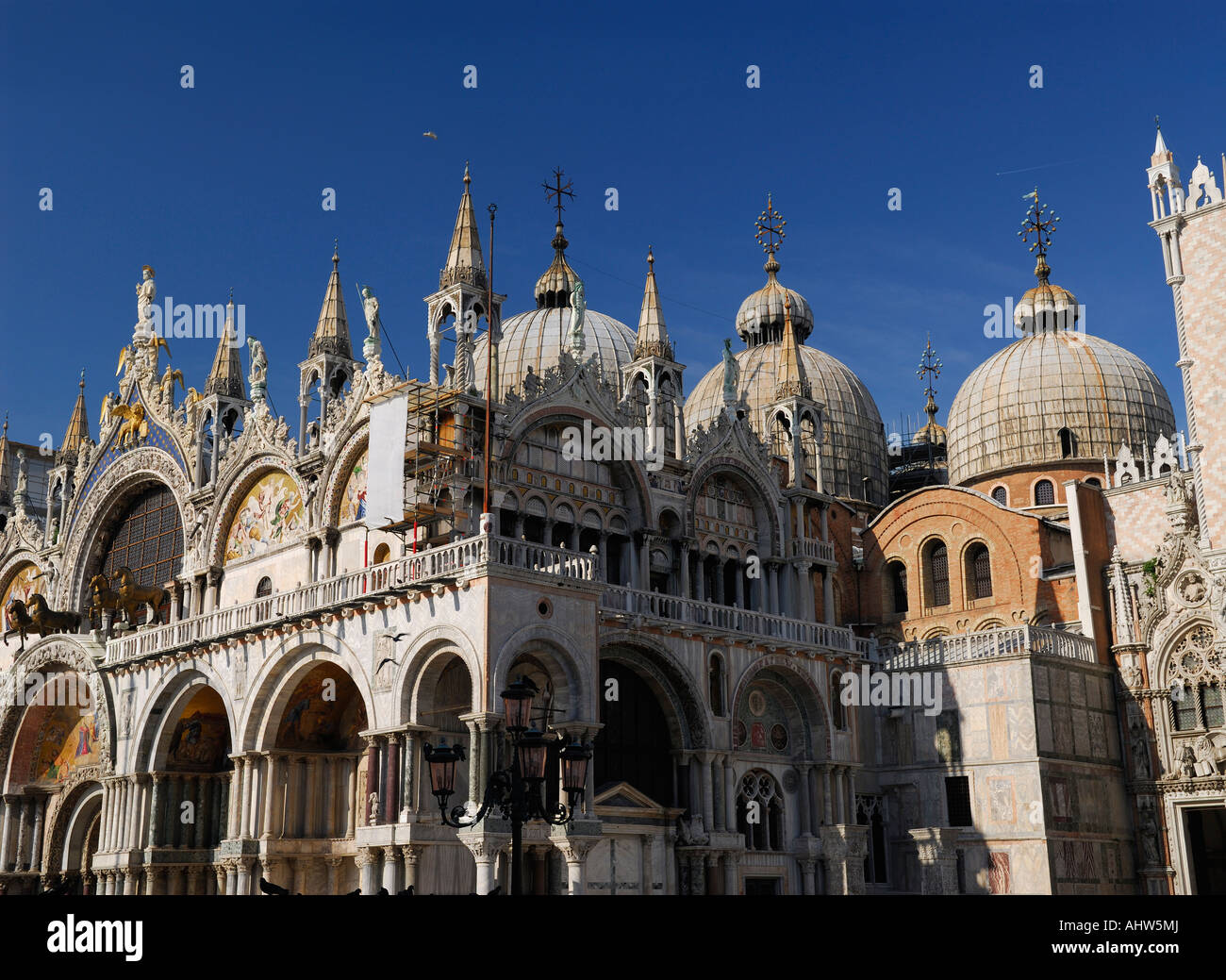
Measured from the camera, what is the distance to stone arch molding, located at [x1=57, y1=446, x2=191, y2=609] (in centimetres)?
3977

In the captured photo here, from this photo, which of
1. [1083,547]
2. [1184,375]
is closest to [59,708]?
[1083,547]

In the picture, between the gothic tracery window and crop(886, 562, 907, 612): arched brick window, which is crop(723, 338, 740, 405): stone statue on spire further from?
the gothic tracery window

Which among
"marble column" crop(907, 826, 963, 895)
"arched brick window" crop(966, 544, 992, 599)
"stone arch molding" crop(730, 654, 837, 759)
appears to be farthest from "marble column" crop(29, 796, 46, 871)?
"arched brick window" crop(966, 544, 992, 599)

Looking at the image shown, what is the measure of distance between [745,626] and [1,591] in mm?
27196

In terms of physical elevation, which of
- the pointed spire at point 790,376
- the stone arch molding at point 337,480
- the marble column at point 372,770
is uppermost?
the pointed spire at point 790,376

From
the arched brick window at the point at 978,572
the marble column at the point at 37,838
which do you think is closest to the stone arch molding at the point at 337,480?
the marble column at the point at 37,838

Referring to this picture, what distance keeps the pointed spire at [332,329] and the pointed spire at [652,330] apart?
279 inches

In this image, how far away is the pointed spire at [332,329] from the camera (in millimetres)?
33500

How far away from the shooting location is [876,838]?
108ft

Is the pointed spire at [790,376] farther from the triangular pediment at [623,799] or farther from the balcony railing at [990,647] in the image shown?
the triangular pediment at [623,799]

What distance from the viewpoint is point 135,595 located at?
3725 centimetres

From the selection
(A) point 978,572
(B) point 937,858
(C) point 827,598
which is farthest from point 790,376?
Answer: (B) point 937,858

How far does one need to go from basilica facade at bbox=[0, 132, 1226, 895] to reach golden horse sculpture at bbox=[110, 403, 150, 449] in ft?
0.28
